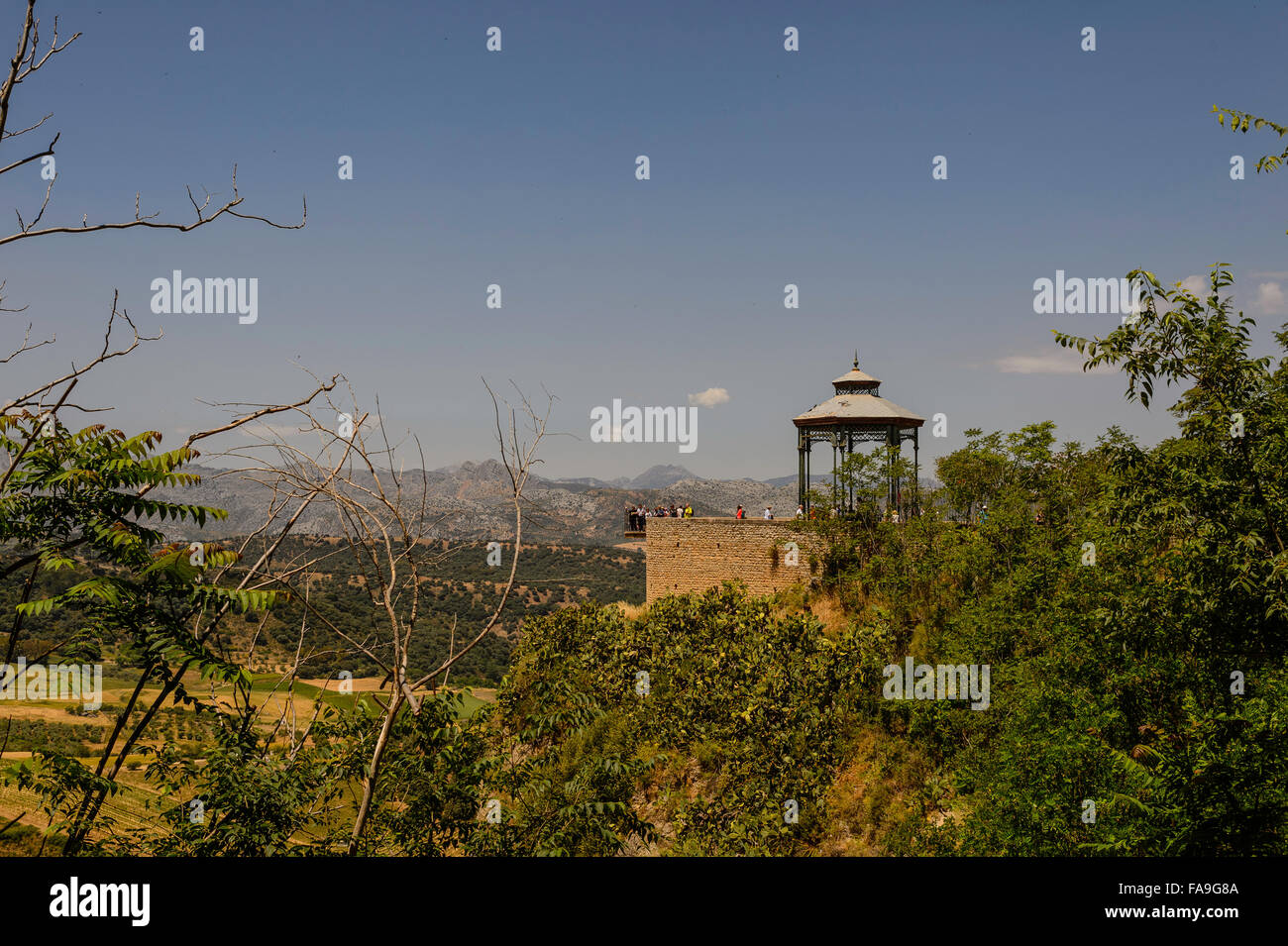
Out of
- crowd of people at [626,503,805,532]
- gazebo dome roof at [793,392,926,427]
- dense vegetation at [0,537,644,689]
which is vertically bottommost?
dense vegetation at [0,537,644,689]

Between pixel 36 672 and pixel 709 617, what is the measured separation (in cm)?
2118

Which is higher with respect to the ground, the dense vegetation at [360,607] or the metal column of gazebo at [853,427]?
the metal column of gazebo at [853,427]

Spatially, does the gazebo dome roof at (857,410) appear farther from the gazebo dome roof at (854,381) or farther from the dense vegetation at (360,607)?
the dense vegetation at (360,607)

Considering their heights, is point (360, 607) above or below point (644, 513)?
below

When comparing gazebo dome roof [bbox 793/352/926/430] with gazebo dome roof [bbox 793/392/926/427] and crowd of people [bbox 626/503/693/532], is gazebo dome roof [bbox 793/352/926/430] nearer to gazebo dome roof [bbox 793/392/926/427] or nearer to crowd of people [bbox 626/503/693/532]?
gazebo dome roof [bbox 793/392/926/427]

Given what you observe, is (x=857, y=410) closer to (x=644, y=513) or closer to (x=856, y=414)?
(x=856, y=414)

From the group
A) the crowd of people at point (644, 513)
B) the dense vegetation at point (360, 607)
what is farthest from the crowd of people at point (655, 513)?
the dense vegetation at point (360, 607)

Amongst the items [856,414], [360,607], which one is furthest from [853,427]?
[360,607]

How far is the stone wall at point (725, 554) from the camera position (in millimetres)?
27109


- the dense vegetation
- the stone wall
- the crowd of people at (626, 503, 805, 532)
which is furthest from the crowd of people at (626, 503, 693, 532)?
the dense vegetation

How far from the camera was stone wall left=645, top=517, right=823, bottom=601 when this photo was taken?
2711 centimetres

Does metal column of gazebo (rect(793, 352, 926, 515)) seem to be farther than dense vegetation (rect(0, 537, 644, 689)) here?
Yes

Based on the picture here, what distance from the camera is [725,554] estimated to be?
27.7 meters
